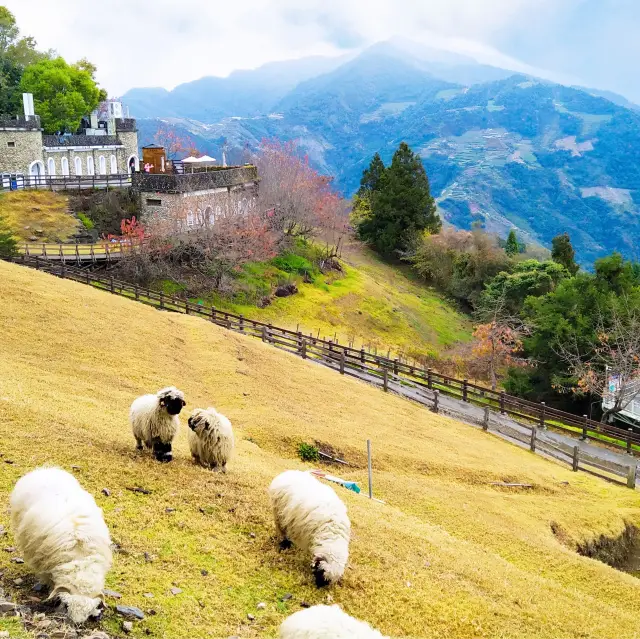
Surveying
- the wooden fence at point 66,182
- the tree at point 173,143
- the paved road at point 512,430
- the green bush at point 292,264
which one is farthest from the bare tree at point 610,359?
the tree at point 173,143

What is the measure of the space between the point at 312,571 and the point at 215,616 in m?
1.61

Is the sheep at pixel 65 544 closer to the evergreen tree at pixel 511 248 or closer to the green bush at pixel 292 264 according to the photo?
the green bush at pixel 292 264

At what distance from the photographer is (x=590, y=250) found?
584 ft

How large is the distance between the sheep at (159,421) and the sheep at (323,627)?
18.8 feet

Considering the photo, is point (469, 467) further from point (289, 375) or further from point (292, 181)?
point (292, 181)

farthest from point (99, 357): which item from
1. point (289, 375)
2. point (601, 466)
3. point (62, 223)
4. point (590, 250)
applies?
point (590, 250)

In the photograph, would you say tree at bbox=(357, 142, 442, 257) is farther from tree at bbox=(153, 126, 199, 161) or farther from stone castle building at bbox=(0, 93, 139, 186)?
stone castle building at bbox=(0, 93, 139, 186)

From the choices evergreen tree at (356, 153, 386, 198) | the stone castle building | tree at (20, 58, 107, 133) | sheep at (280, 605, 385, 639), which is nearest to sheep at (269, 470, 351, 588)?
sheep at (280, 605, 385, 639)

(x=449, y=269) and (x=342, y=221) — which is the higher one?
(x=342, y=221)

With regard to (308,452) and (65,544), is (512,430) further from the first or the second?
(65,544)

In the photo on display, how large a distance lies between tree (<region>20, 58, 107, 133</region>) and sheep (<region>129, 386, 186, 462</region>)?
56.6 metres

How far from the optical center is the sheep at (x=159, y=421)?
1130cm

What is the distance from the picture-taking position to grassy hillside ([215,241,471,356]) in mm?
45000

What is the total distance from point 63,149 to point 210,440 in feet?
163
